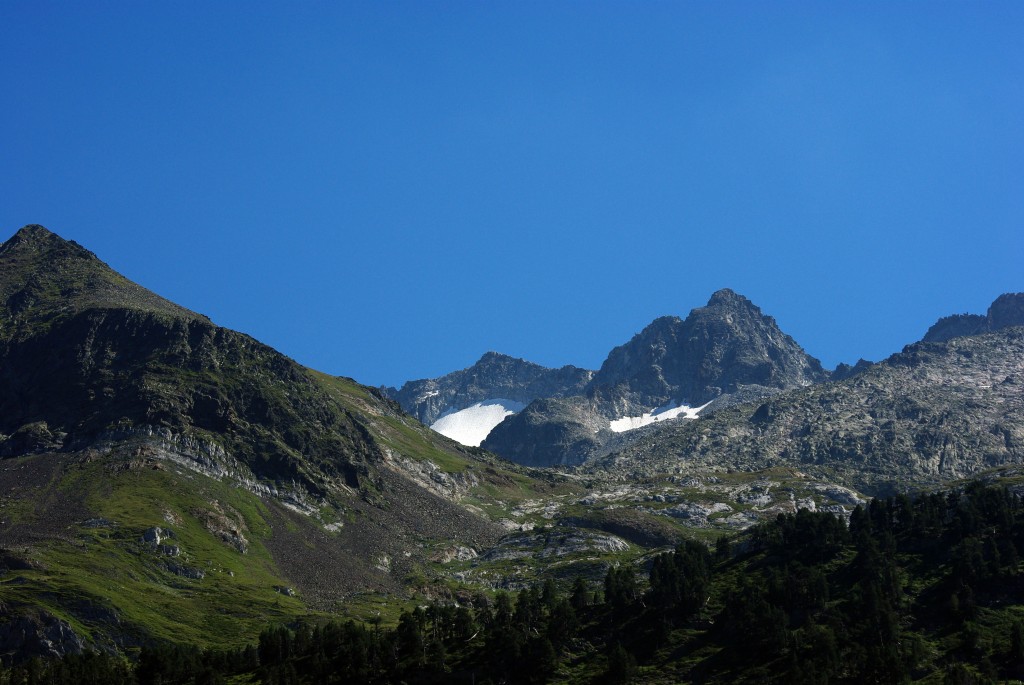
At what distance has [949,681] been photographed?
196 metres
